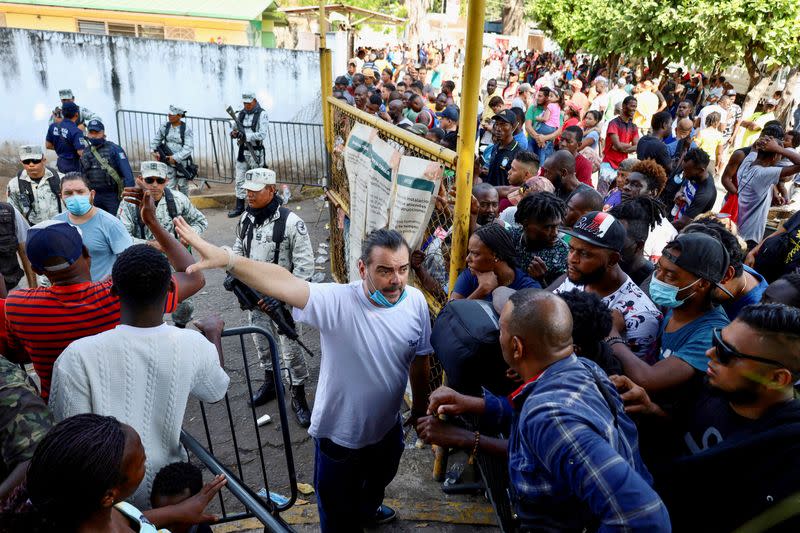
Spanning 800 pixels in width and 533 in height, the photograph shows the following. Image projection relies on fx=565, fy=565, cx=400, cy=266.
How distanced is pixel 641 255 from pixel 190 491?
2964 mm

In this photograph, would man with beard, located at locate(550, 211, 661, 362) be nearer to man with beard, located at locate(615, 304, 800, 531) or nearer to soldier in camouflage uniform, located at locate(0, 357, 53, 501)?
man with beard, located at locate(615, 304, 800, 531)

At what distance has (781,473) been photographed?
6.06 ft

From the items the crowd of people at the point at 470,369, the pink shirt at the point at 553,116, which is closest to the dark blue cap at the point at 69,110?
the crowd of people at the point at 470,369

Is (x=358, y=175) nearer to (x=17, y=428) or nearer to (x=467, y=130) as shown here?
(x=467, y=130)

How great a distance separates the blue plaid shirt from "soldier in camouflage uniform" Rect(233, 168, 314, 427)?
2.93 m

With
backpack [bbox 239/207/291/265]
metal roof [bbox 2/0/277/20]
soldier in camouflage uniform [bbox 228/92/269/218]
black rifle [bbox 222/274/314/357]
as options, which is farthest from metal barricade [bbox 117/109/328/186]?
metal roof [bbox 2/0/277/20]

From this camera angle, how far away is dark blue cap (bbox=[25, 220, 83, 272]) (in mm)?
2561

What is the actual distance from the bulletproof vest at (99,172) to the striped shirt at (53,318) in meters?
4.91

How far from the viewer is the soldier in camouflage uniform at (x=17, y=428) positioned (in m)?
1.87

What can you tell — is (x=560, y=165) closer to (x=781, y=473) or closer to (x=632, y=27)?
(x=781, y=473)

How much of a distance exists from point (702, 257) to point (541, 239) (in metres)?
1.15

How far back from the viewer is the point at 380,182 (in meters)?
4.39

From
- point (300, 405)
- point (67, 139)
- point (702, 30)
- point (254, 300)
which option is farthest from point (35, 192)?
point (702, 30)

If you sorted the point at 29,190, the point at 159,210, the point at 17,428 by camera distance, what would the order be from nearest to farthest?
the point at 17,428 → the point at 159,210 → the point at 29,190
